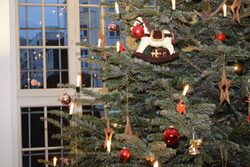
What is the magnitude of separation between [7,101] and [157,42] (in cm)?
199

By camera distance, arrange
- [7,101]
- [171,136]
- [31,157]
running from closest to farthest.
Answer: [171,136] < [7,101] < [31,157]

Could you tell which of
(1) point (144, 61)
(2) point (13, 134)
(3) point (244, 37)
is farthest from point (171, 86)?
(2) point (13, 134)

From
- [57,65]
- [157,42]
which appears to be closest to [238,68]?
[157,42]

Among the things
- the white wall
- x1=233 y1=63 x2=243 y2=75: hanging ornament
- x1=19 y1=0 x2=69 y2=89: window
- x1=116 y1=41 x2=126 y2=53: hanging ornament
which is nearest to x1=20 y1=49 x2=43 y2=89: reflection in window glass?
x1=19 y1=0 x2=69 y2=89: window

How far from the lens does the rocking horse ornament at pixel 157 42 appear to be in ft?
6.50

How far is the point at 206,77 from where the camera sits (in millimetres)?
2158

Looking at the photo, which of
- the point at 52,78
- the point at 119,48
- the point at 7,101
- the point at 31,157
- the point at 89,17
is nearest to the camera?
the point at 119,48

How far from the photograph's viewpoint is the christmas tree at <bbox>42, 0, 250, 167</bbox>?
1891mm

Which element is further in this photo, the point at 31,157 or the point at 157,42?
the point at 31,157

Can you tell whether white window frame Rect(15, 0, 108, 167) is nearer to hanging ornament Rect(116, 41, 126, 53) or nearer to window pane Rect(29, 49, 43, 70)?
window pane Rect(29, 49, 43, 70)

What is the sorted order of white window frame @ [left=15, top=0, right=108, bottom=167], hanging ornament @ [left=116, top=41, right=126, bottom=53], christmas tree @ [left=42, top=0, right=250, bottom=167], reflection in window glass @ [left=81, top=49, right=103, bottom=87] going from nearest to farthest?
christmas tree @ [left=42, top=0, right=250, bottom=167], hanging ornament @ [left=116, top=41, right=126, bottom=53], white window frame @ [left=15, top=0, right=108, bottom=167], reflection in window glass @ [left=81, top=49, right=103, bottom=87]

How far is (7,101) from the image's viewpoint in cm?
360

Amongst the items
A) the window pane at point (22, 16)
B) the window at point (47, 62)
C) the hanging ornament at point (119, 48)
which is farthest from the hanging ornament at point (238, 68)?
the window pane at point (22, 16)

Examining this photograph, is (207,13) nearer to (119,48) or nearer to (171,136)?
(119,48)
